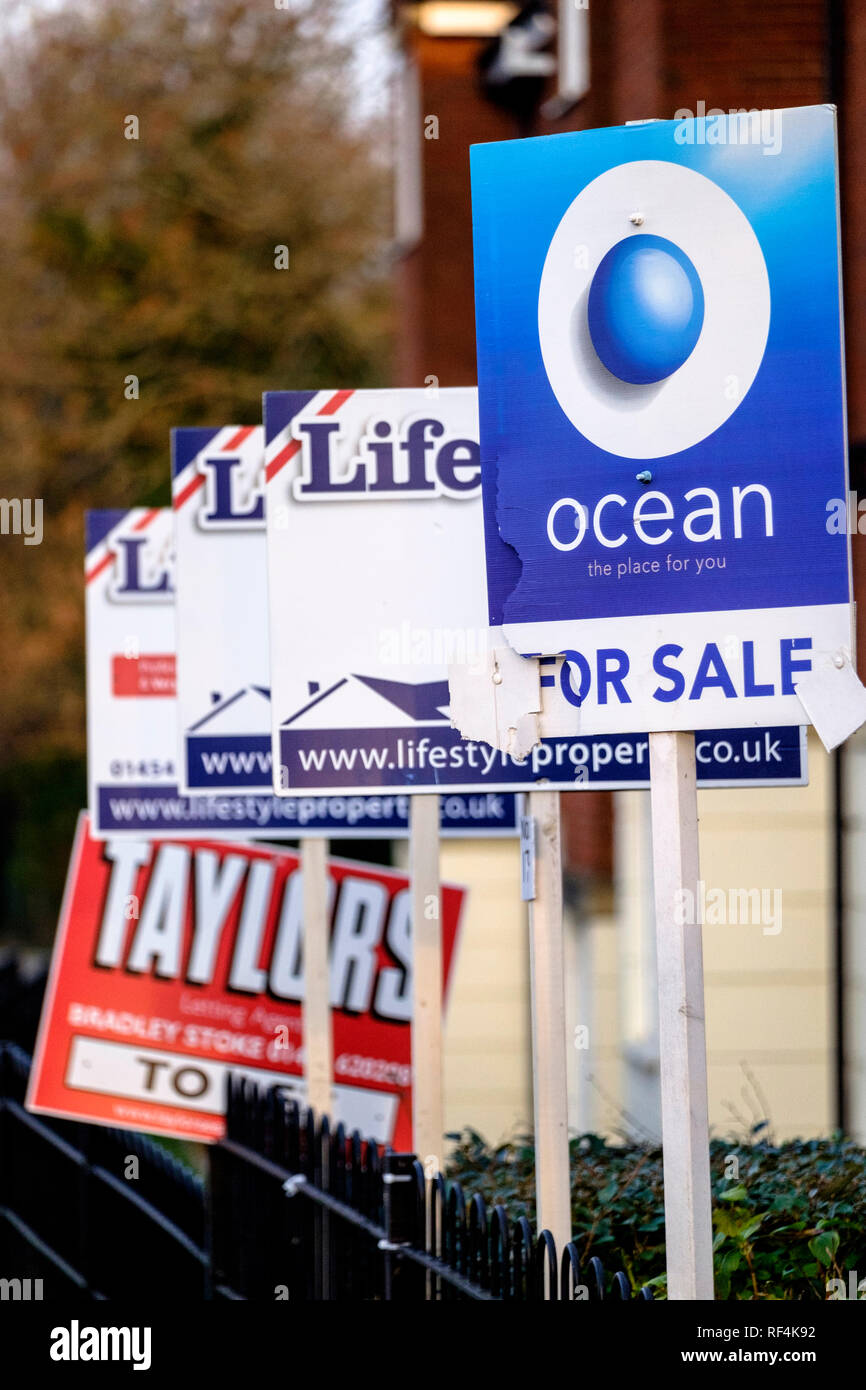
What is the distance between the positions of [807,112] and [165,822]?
4.61 meters

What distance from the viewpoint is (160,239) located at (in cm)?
2252

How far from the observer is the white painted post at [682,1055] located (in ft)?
12.0

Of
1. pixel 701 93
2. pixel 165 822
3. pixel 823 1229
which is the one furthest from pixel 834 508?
pixel 701 93

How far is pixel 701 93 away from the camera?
30.6 feet

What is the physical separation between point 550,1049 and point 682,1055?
106 cm

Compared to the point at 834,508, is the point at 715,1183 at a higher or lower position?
lower

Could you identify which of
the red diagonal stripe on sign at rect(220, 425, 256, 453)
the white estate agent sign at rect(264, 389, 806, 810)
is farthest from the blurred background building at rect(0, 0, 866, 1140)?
the white estate agent sign at rect(264, 389, 806, 810)

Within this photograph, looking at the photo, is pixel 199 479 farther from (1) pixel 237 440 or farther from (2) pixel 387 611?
(2) pixel 387 611

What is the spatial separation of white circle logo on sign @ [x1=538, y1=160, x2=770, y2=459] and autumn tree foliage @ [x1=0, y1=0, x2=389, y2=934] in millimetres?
18254

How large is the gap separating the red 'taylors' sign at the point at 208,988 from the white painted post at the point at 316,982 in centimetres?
74

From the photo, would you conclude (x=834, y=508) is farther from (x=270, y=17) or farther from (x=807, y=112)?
(x=270, y=17)

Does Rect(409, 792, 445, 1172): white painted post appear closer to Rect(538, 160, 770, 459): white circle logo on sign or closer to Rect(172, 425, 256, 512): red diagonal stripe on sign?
Rect(172, 425, 256, 512): red diagonal stripe on sign

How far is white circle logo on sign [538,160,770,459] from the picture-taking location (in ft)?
12.2

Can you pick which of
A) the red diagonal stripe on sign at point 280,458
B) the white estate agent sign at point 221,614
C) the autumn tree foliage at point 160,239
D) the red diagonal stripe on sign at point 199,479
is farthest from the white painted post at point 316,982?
the autumn tree foliage at point 160,239
